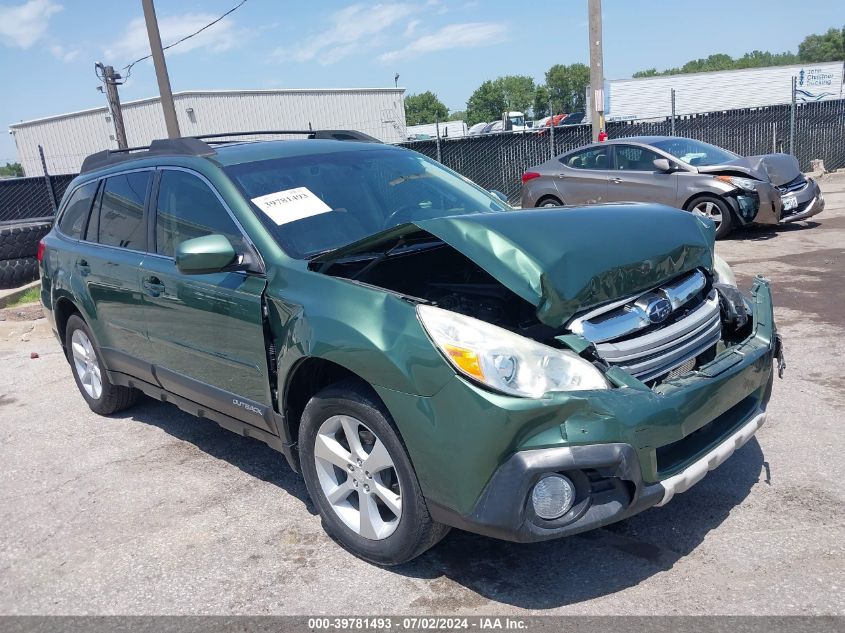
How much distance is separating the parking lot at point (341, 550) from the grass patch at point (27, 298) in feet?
19.3

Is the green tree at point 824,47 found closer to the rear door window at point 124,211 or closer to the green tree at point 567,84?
the green tree at point 567,84

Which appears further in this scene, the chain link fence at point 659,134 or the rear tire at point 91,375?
the chain link fence at point 659,134

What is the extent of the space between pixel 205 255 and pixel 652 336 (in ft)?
6.43

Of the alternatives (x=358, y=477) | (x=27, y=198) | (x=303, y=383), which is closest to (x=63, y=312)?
(x=303, y=383)

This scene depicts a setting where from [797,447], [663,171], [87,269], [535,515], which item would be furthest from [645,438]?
[663,171]

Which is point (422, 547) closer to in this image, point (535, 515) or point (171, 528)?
point (535, 515)

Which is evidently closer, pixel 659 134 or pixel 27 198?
pixel 27 198

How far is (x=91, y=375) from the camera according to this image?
541 cm

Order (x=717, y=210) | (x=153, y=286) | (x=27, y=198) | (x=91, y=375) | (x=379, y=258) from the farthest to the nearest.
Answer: (x=27, y=198)
(x=717, y=210)
(x=91, y=375)
(x=153, y=286)
(x=379, y=258)

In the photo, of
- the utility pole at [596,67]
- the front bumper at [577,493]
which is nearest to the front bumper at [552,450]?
the front bumper at [577,493]

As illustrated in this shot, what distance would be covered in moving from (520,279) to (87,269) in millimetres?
3298

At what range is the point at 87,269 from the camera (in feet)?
16.1

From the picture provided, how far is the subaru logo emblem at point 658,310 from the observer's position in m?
3.03

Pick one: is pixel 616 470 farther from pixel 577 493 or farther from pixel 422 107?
pixel 422 107
